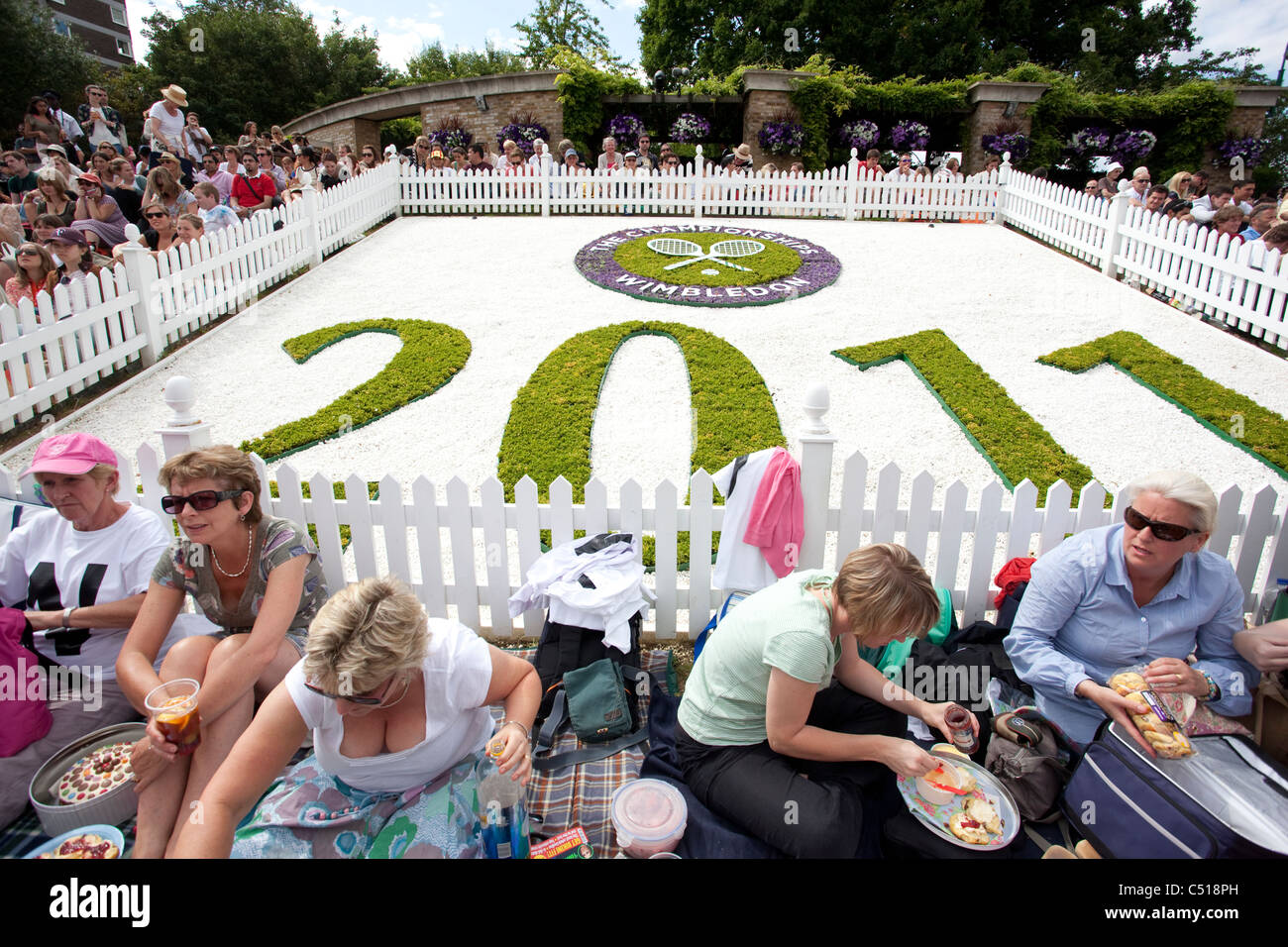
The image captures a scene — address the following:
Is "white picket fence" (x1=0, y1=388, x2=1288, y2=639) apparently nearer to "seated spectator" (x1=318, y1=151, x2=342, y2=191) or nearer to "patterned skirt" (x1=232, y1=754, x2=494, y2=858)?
"patterned skirt" (x1=232, y1=754, x2=494, y2=858)

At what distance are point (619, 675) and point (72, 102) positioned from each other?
132 ft

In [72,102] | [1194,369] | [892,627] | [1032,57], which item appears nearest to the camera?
[892,627]

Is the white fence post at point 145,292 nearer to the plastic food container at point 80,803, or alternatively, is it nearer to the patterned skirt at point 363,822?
the plastic food container at point 80,803

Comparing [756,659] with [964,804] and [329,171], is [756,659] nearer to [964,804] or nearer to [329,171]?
[964,804]

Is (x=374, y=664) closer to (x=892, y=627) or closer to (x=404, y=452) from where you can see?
(x=892, y=627)

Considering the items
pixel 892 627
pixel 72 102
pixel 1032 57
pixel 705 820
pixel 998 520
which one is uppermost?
pixel 1032 57

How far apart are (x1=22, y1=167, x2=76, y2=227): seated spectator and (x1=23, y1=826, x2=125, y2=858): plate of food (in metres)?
10.3

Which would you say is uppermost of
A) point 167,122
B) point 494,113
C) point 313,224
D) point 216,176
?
point 494,113

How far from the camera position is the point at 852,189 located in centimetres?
1580

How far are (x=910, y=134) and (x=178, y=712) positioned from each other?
26144mm

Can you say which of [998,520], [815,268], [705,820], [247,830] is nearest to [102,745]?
[247,830]

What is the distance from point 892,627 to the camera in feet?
8.48

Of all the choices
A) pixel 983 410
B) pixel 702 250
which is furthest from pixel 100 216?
pixel 983 410

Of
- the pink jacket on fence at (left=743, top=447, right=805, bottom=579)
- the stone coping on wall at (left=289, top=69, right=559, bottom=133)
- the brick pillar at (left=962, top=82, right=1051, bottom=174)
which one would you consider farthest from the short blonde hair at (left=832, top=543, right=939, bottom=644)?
the stone coping on wall at (left=289, top=69, right=559, bottom=133)
